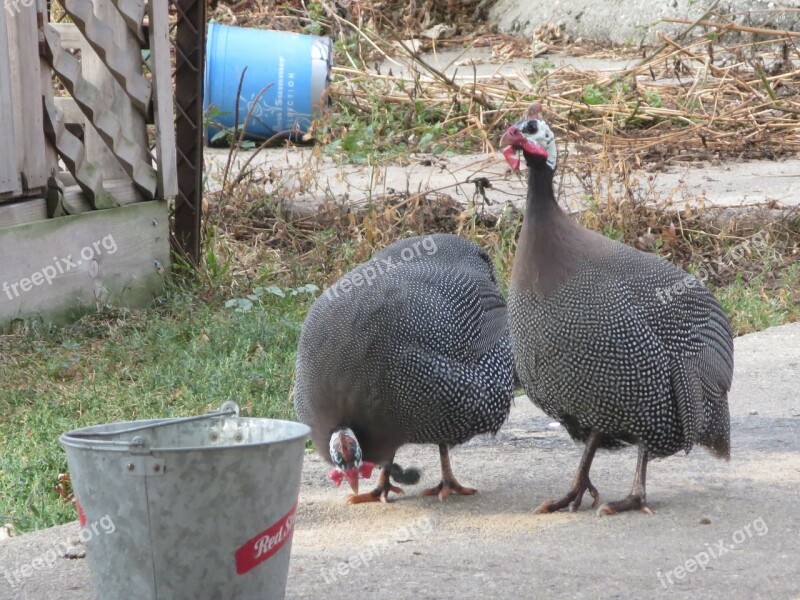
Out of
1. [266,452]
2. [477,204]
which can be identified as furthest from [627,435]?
[477,204]

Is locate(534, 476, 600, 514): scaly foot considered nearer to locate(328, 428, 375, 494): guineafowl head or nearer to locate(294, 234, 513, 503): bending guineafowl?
locate(294, 234, 513, 503): bending guineafowl

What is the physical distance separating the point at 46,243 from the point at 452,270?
2.22 meters

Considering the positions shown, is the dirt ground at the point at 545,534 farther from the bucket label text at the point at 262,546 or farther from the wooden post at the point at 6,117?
the wooden post at the point at 6,117

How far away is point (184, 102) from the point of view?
6203mm

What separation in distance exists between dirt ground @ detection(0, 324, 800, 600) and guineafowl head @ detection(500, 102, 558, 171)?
104cm

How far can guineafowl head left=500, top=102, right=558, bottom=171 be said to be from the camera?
3.42 metres

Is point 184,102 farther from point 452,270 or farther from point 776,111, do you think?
point 776,111

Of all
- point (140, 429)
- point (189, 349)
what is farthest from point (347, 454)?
point (189, 349)

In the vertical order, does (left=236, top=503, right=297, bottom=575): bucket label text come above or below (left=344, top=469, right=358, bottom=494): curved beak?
above

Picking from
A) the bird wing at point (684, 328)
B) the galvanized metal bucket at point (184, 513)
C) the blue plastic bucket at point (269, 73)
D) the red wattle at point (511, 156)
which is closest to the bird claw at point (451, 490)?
the bird wing at point (684, 328)

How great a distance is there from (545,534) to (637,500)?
13.6 inches

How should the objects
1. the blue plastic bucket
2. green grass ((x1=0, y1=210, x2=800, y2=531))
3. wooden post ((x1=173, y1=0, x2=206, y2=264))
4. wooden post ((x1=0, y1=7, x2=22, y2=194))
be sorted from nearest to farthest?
green grass ((x1=0, y1=210, x2=800, y2=531)), wooden post ((x1=0, y1=7, x2=22, y2=194)), wooden post ((x1=173, y1=0, x2=206, y2=264)), the blue plastic bucket

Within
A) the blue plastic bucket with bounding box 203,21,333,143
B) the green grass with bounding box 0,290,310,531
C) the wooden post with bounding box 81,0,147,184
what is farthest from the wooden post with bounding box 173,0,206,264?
the blue plastic bucket with bounding box 203,21,333,143

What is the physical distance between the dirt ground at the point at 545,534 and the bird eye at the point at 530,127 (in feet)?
3.68
